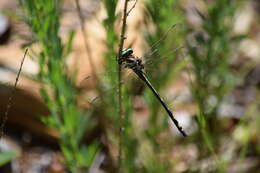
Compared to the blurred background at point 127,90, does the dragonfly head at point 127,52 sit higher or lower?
lower

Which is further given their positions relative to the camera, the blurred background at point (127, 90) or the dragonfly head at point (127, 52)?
the blurred background at point (127, 90)

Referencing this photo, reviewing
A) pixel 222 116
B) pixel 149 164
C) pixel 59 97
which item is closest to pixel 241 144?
pixel 222 116

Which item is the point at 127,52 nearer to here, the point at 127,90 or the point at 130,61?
the point at 130,61

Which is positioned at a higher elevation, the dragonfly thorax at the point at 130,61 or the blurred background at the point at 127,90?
the blurred background at the point at 127,90

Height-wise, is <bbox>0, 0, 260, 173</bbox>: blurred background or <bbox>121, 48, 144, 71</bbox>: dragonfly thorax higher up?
<bbox>0, 0, 260, 173</bbox>: blurred background

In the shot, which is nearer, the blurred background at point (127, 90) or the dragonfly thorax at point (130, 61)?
the dragonfly thorax at point (130, 61)

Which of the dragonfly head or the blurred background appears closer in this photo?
the dragonfly head

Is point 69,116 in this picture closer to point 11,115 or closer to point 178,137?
point 11,115

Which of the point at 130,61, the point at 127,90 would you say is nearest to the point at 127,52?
the point at 130,61
